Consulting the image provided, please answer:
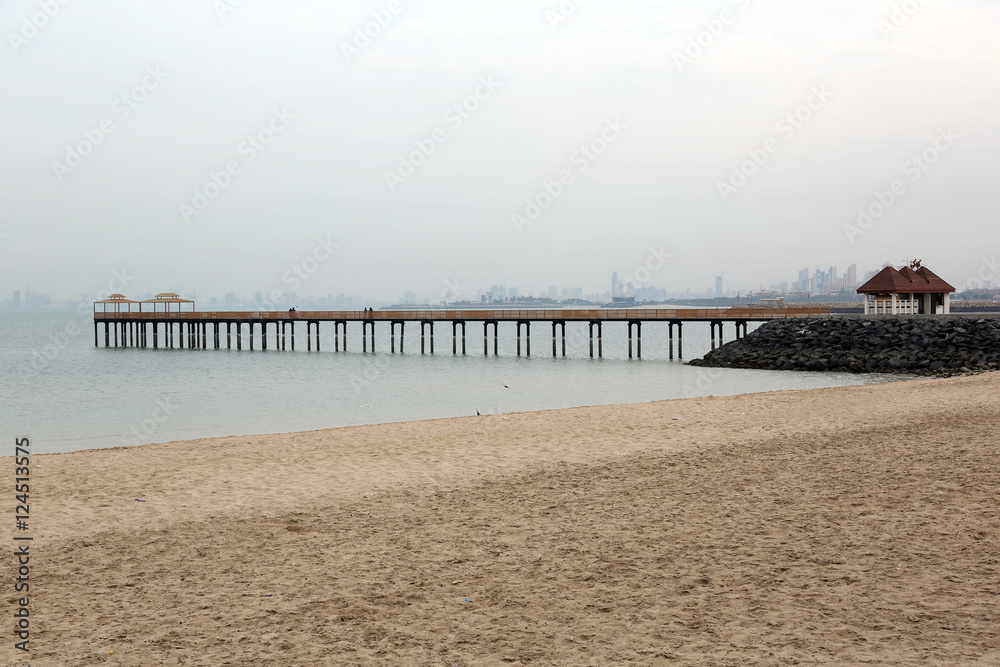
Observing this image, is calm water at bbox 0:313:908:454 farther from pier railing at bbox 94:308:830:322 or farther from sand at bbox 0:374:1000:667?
sand at bbox 0:374:1000:667

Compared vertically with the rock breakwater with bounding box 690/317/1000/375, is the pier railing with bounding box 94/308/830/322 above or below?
above

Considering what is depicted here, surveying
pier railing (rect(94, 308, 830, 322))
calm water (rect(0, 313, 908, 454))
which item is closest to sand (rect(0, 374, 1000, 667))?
calm water (rect(0, 313, 908, 454))

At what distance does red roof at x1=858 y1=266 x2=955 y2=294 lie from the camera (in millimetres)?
41219

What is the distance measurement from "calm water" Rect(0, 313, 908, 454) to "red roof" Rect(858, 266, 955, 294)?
1265cm

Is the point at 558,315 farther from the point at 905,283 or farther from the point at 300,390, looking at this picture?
the point at 300,390

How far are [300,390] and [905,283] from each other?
33.8 meters

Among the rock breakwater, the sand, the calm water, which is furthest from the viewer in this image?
the rock breakwater

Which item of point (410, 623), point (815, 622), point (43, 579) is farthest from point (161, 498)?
point (815, 622)

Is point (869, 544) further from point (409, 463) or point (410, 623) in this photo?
point (409, 463)

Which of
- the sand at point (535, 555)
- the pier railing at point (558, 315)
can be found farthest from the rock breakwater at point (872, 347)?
the sand at point (535, 555)

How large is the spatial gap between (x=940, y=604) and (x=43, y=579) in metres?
6.88

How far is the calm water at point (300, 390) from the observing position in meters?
20.9

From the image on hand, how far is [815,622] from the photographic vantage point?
16.0 feet

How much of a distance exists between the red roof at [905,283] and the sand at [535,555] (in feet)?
111
